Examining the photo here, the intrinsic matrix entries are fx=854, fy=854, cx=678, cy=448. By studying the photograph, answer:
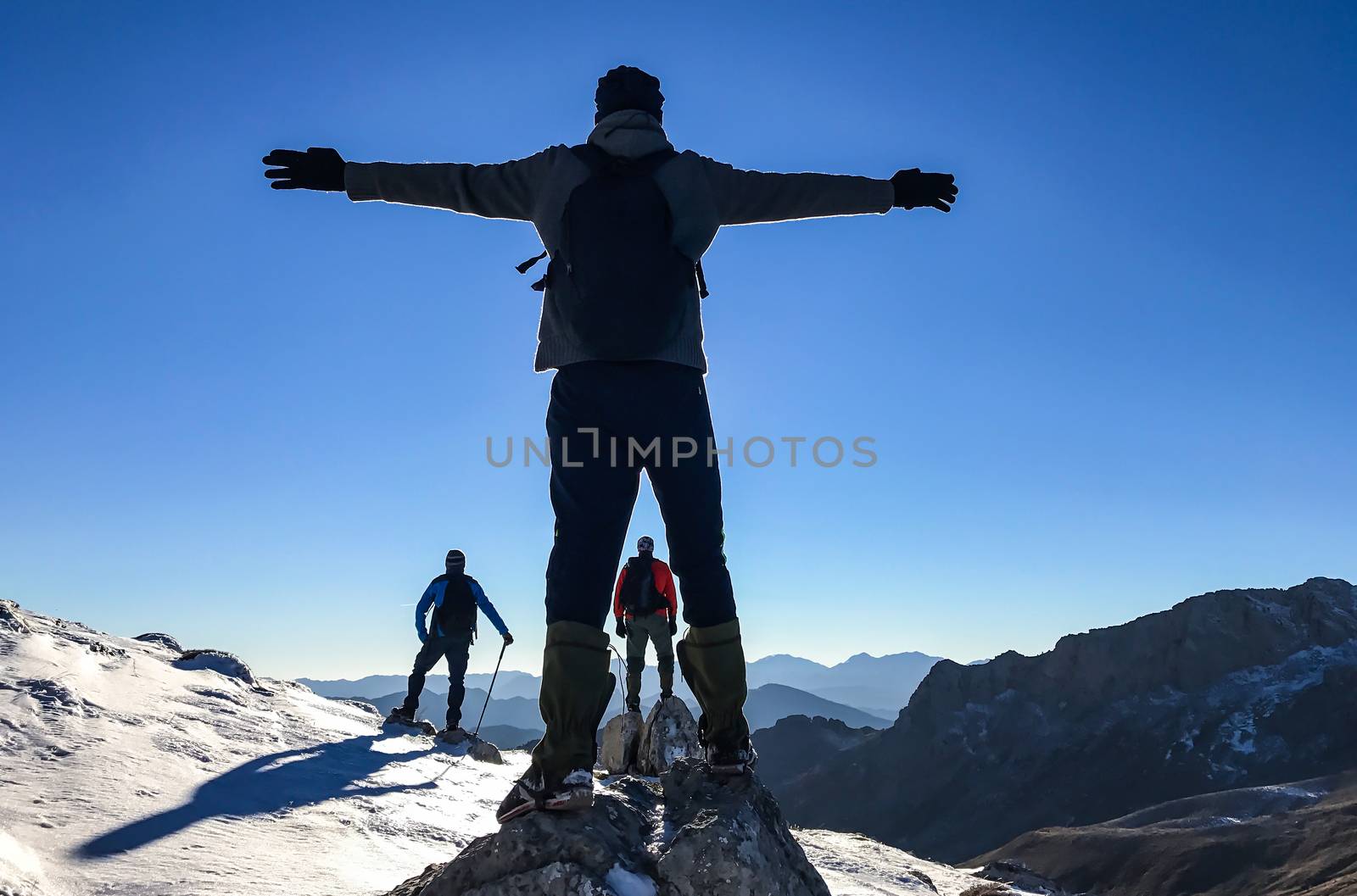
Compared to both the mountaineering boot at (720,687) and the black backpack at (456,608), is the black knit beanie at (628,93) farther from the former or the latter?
the black backpack at (456,608)

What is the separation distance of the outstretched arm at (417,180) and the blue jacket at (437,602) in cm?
1024

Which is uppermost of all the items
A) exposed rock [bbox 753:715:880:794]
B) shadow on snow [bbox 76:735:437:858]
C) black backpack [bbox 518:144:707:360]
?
black backpack [bbox 518:144:707:360]

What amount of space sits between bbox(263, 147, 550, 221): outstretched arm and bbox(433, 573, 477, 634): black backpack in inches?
411

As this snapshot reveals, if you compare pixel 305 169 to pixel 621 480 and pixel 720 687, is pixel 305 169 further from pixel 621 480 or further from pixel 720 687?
pixel 720 687

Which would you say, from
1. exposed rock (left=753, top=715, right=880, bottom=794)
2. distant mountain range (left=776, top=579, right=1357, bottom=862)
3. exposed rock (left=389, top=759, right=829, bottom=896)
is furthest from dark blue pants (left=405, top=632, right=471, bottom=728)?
exposed rock (left=753, top=715, right=880, bottom=794)

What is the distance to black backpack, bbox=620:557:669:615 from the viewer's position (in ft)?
41.5

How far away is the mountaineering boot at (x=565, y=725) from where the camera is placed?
3.07 meters

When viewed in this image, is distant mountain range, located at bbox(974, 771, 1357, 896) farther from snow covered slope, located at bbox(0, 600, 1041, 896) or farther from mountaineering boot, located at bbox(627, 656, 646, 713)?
snow covered slope, located at bbox(0, 600, 1041, 896)

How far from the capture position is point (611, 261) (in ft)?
10.8

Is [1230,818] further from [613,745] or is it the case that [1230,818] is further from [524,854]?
[524,854]

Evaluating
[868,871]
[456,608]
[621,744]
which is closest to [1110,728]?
[868,871]

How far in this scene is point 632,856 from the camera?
305 centimetres

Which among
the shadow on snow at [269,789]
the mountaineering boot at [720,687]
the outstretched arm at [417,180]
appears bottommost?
the shadow on snow at [269,789]

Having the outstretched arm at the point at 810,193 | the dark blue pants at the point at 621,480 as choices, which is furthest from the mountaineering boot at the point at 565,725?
the outstretched arm at the point at 810,193
